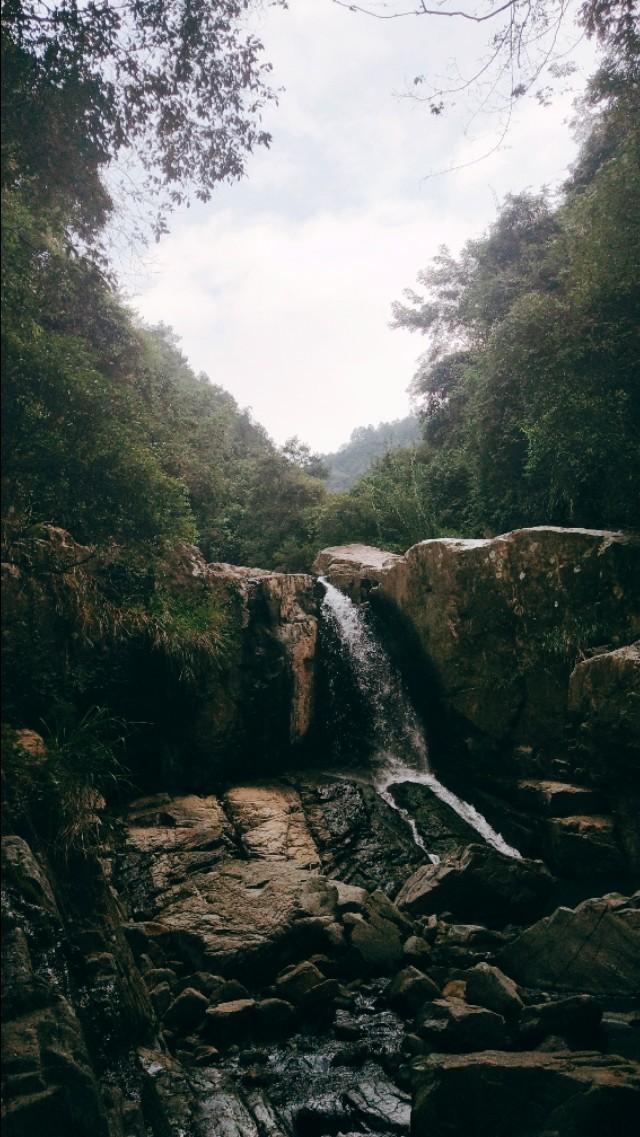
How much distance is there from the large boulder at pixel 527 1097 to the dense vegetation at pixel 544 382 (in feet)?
29.9

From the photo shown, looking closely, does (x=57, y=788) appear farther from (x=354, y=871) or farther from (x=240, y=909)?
(x=354, y=871)

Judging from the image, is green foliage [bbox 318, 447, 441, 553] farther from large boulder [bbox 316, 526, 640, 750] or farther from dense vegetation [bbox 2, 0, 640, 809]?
large boulder [bbox 316, 526, 640, 750]

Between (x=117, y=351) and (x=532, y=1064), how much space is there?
13816 mm

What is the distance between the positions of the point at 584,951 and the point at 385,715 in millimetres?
6859

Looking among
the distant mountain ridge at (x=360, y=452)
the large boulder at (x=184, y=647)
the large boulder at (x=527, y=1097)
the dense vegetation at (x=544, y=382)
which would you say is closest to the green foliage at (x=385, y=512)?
the dense vegetation at (x=544, y=382)

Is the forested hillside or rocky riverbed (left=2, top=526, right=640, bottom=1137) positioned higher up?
the forested hillside

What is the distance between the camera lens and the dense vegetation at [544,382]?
11.4m

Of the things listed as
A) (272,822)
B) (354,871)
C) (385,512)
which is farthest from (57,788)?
(385,512)

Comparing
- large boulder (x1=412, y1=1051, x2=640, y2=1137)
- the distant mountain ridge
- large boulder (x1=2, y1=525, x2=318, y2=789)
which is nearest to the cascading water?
large boulder (x1=2, y1=525, x2=318, y2=789)

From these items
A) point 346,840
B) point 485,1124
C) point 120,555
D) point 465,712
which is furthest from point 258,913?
point 465,712

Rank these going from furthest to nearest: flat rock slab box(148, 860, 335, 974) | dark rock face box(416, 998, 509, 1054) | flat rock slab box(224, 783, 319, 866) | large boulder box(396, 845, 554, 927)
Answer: flat rock slab box(224, 783, 319, 866), large boulder box(396, 845, 554, 927), flat rock slab box(148, 860, 335, 974), dark rock face box(416, 998, 509, 1054)

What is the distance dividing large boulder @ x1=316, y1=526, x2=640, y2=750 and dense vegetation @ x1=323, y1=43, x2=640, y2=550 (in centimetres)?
214

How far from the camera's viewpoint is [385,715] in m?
13.2

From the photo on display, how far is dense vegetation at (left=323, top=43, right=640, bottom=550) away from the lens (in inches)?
451
